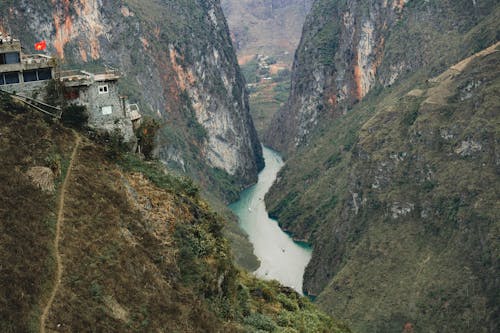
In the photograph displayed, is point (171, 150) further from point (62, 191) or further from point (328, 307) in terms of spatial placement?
point (62, 191)

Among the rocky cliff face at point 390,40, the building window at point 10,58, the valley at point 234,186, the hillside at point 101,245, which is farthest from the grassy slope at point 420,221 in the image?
the building window at point 10,58

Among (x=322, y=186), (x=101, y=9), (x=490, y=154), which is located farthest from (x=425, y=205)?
(x=101, y=9)

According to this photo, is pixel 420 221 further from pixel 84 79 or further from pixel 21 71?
pixel 21 71

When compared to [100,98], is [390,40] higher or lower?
lower

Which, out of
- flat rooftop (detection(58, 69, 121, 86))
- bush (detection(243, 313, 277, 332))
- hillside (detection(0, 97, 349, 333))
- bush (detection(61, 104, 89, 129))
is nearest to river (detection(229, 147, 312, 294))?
bush (detection(243, 313, 277, 332))

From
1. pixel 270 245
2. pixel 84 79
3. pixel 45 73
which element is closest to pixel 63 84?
pixel 84 79

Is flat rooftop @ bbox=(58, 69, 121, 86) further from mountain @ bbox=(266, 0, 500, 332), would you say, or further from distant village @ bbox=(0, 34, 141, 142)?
mountain @ bbox=(266, 0, 500, 332)
